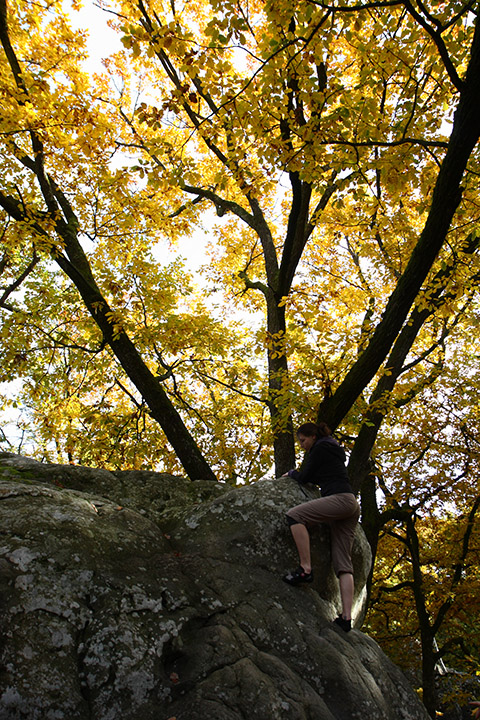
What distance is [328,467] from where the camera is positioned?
5258 millimetres

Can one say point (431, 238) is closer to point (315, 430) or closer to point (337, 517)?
point (315, 430)

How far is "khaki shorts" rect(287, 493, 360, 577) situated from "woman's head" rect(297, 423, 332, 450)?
757mm

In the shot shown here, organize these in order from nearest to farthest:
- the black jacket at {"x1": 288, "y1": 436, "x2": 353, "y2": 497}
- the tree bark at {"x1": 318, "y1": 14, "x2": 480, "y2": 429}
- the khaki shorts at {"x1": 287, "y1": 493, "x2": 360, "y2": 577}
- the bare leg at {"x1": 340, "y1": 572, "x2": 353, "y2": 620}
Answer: the tree bark at {"x1": 318, "y1": 14, "x2": 480, "y2": 429} → the bare leg at {"x1": 340, "y1": 572, "x2": 353, "y2": 620} → the khaki shorts at {"x1": 287, "y1": 493, "x2": 360, "y2": 577} → the black jacket at {"x1": 288, "y1": 436, "x2": 353, "y2": 497}

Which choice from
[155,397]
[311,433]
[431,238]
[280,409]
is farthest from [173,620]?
[431,238]

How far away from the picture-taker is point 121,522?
15.8ft

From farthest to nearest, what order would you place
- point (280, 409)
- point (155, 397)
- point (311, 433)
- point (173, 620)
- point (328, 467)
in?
1. point (155, 397)
2. point (280, 409)
3. point (311, 433)
4. point (328, 467)
5. point (173, 620)

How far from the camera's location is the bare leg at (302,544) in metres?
4.71

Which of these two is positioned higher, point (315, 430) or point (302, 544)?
point (315, 430)

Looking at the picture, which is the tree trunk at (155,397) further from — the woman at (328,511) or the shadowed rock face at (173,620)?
the woman at (328,511)

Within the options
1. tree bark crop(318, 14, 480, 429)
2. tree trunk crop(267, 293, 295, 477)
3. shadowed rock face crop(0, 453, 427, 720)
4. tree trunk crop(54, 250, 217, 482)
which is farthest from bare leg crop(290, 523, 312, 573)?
tree trunk crop(54, 250, 217, 482)

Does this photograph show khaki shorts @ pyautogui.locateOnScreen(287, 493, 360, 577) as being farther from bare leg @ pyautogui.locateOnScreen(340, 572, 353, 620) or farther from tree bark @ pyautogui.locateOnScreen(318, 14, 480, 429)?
tree bark @ pyautogui.locateOnScreen(318, 14, 480, 429)

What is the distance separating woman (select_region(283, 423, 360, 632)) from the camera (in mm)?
4730

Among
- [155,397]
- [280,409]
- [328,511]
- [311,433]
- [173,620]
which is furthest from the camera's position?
[155,397]

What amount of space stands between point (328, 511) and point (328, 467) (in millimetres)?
539
